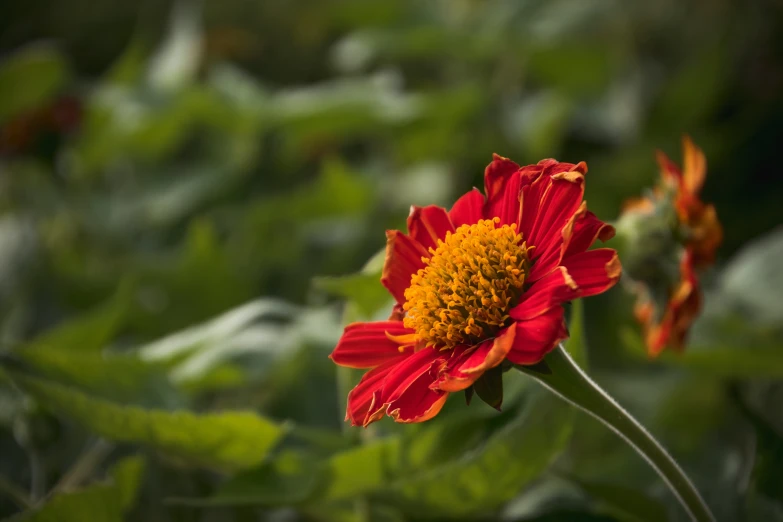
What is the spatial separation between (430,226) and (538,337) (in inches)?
3.6

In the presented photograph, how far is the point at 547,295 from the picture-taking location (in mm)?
254

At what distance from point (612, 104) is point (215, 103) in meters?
0.49

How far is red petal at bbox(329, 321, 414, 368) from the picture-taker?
0.30 m

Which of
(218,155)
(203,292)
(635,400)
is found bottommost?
(635,400)

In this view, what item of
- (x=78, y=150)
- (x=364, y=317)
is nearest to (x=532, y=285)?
(x=364, y=317)

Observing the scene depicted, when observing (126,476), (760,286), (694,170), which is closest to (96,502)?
(126,476)

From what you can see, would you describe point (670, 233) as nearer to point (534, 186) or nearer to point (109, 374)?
point (534, 186)

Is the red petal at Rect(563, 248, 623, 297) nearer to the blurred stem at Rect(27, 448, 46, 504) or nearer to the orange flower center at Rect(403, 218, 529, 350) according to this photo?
the orange flower center at Rect(403, 218, 529, 350)

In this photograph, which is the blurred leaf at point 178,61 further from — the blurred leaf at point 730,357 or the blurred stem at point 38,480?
the blurred leaf at point 730,357

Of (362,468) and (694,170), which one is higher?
(694,170)

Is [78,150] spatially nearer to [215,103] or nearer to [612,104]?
→ [215,103]

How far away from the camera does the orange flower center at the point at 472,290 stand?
29 centimetres

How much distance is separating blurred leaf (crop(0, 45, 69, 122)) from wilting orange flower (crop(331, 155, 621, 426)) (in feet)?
2.32

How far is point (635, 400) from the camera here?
63cm
